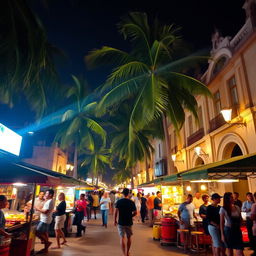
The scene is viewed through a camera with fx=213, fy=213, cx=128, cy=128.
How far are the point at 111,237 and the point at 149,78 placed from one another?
354 inches

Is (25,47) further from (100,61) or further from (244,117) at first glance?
(244,117)

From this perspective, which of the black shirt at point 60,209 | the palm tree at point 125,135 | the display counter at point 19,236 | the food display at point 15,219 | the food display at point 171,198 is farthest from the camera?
the palm tree at point 125,135

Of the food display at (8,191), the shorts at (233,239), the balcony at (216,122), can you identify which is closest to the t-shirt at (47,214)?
the food display at (8,191)

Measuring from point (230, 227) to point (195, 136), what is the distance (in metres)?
12.9

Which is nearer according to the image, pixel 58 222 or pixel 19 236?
pixel 19 236

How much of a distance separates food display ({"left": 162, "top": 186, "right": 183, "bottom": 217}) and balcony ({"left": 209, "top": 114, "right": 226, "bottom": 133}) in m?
4.78

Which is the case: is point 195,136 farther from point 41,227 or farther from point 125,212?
point 41,227

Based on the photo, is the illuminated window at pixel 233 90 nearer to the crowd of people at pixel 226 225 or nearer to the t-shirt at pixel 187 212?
the t-shirt at pixel 187 212

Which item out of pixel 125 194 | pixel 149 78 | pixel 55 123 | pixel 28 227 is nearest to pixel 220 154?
pixel 149 78

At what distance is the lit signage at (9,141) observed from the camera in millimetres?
8460

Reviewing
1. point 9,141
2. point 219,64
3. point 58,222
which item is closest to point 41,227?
point 58,222

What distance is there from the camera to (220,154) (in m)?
14.1

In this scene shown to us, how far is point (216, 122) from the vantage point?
14.2 metres

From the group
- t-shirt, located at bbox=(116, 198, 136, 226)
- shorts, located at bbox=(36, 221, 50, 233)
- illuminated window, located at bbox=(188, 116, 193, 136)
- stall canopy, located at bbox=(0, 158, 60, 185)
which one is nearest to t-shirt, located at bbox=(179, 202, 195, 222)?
t-shirt, located at bbox=(116, 198, 136, 226)
